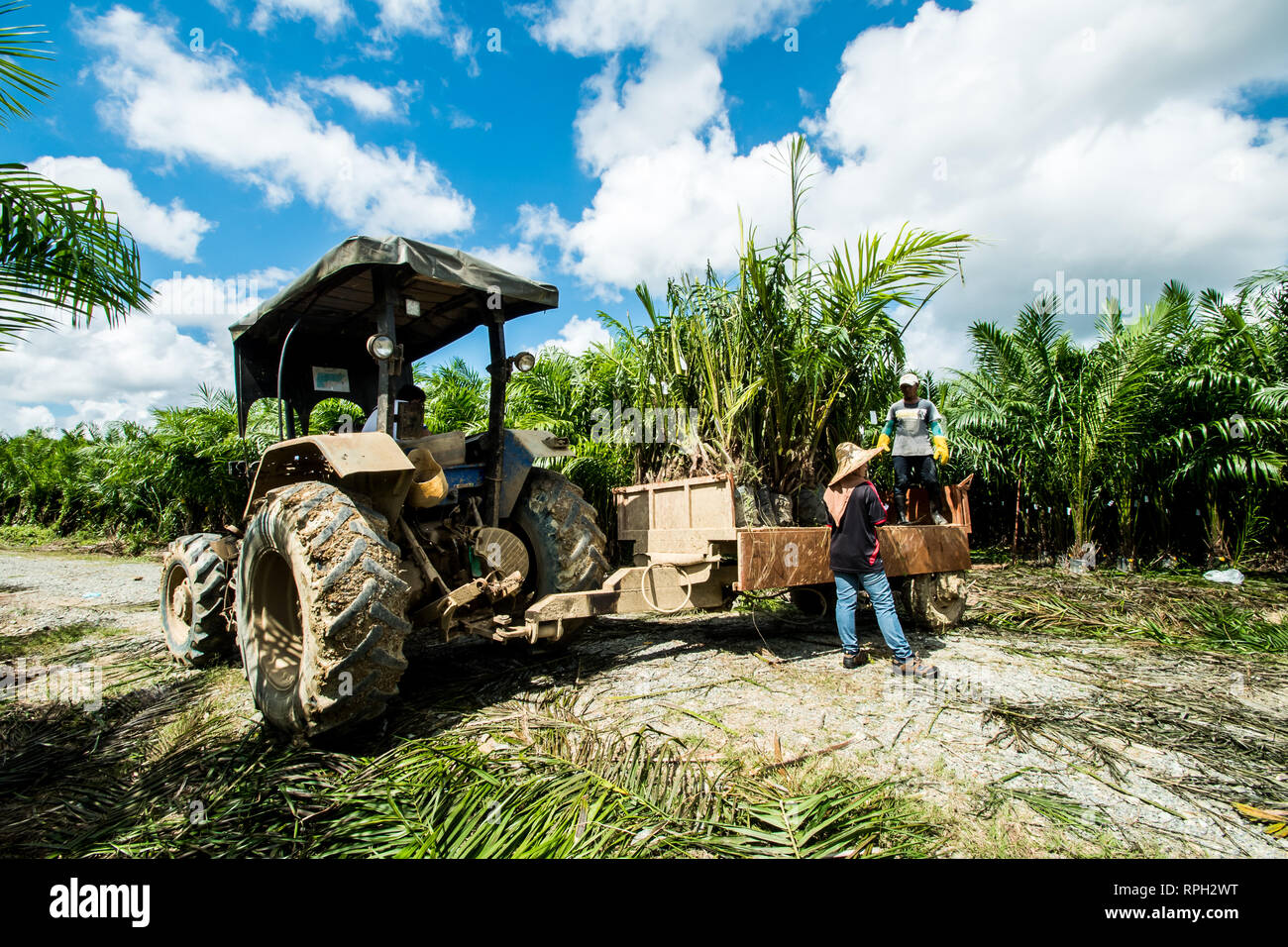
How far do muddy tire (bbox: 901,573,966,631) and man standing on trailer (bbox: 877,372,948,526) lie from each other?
51cm

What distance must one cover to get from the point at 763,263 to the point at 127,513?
631 inches

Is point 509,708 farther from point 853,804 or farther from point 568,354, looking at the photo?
point 568,354

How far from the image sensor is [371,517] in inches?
127

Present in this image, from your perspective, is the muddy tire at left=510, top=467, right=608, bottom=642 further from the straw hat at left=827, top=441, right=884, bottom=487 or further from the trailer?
the straw hat at left=827, top=441, right=884, bottom=487

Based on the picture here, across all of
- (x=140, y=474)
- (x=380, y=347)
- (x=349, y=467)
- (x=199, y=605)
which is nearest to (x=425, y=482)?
(x=349, y=467)

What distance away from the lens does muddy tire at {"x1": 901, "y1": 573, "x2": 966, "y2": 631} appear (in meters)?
5.32

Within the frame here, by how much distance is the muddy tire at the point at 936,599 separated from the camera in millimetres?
5316

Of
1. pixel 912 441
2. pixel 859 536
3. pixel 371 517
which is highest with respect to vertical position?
pixel 912 441

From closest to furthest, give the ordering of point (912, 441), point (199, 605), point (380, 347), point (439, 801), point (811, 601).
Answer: point (439, 801) → point (380, 347) → point (199, 605) → point (912, 441) → point (811, 601)

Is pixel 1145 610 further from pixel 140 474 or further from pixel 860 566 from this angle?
pixel 140 474

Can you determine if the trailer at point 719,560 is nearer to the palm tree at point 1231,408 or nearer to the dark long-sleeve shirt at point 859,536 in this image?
the dark long-sleeve shirt at point 859,536

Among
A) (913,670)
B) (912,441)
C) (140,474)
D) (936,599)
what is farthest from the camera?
(140,474)

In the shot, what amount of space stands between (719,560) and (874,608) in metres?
1.02

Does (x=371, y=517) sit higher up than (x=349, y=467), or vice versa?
(x=349, y=467)
